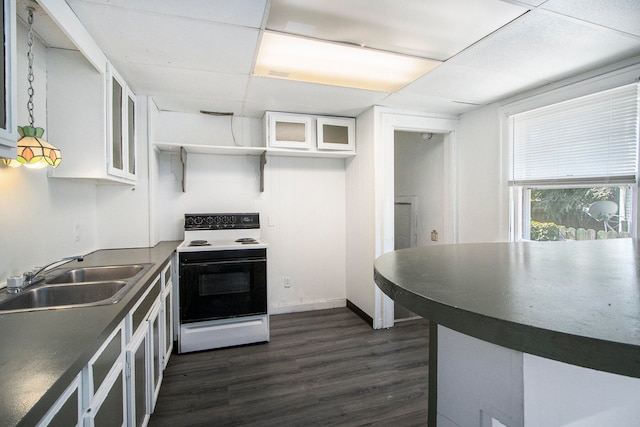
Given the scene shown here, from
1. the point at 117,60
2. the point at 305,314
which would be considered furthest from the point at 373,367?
the point at 117,60

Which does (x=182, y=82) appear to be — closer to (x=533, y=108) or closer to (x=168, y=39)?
(x=168, y=39)

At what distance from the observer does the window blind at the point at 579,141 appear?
2031 mm

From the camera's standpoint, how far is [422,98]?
288 cm

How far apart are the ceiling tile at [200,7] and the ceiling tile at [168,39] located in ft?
0.13

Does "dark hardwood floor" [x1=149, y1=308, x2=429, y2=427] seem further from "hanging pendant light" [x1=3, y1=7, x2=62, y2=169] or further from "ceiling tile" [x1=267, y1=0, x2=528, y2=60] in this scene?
"ceiling tile" [x1=267, y1=0, x2=528, y2=60]

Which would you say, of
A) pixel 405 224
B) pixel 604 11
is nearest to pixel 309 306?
pixel 405 224

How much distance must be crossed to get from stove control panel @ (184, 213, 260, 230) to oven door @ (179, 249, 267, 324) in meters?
0.47

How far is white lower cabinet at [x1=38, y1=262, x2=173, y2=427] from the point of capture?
91 centimetres

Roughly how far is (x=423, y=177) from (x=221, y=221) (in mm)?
2419

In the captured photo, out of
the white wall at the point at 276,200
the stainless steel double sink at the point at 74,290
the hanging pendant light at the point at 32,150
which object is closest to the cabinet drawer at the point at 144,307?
the stainless steel double sink at the point at 74,290

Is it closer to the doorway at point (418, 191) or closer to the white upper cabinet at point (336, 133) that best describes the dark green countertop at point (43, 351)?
the white upper cabinet at point (336, 133)

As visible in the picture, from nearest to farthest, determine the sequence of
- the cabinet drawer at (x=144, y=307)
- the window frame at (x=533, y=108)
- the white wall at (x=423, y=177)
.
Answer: the cabinet drawer at (x=144, y=307) → the window frame at (x=533, y=108) → the white wall at (x=423, y=177)

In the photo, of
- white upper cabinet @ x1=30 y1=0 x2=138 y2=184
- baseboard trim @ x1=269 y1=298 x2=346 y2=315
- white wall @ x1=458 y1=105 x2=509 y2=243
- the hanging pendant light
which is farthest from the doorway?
the hanging pendant light

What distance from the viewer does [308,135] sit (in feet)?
10.9
